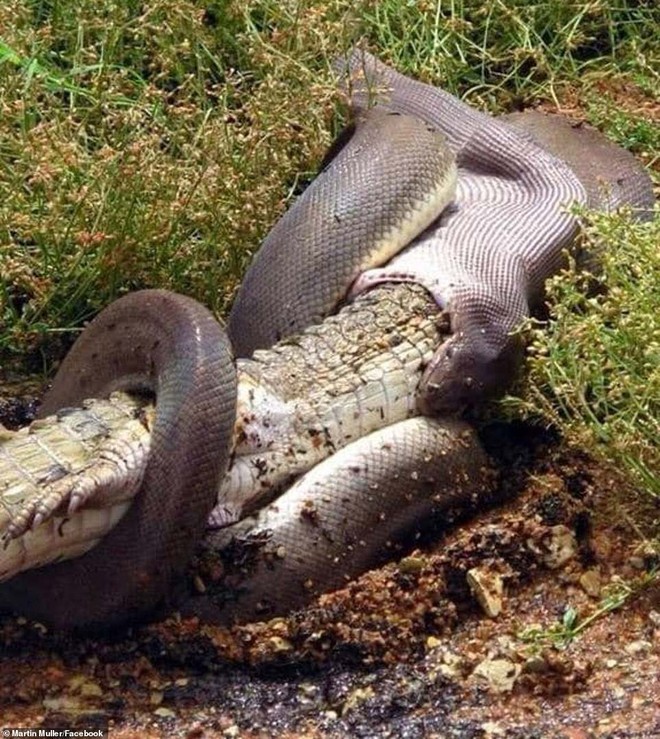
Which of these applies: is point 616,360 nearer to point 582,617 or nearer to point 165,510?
point 582,617

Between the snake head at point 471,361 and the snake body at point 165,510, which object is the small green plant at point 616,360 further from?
the snake body at point 165,510

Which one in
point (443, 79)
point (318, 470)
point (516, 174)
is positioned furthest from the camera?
point (443, 79)

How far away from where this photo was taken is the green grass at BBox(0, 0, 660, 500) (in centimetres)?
499

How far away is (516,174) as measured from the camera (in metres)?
6.54

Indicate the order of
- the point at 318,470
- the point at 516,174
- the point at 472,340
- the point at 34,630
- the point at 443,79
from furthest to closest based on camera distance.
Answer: the point at 443,79 < the point at 516,174 < the point at 472,340 < the point at 318,470 < the point at 34,630

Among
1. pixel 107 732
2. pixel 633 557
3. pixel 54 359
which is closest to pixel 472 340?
pixel 633 557

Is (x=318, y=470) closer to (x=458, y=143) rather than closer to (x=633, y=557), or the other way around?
(x=633, y=557)

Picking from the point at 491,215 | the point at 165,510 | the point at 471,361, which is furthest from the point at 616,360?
the point at 491,215

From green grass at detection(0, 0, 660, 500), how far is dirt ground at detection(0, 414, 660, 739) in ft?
1.13

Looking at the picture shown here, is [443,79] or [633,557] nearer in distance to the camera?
[633,557]

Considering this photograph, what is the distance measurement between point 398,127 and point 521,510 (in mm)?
1611

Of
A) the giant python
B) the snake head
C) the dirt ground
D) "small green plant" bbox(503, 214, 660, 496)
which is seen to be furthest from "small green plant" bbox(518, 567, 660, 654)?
the snake head

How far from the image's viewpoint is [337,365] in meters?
5.50

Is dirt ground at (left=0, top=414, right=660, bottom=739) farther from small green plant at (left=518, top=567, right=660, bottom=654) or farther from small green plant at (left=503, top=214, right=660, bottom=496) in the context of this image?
small green plant at (left=503, top=214, right=660, bottom=496)
